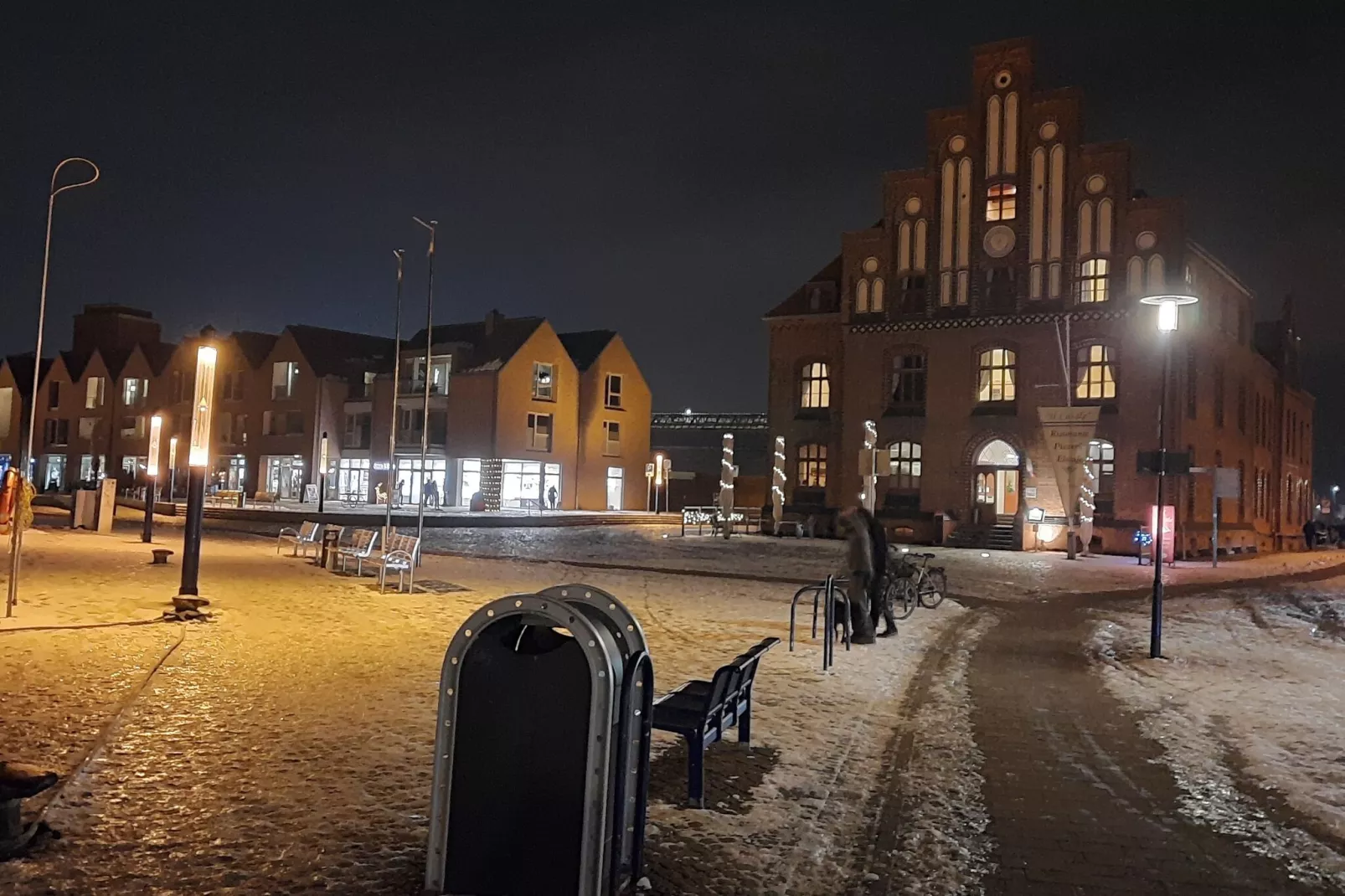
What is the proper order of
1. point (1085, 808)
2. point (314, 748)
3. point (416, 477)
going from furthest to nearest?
point (416, 477) → point (314, 748) → point (1085, 808)

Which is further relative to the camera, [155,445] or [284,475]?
[284,475]

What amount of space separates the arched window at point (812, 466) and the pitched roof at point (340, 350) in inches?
1108

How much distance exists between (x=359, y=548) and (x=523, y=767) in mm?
15405

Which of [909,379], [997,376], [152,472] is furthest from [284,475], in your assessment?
[997,376]

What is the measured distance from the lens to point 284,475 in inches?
2435

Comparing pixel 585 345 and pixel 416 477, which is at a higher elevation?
pixel 585 345

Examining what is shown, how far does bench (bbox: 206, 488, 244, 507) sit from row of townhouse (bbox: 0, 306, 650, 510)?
3897 mm

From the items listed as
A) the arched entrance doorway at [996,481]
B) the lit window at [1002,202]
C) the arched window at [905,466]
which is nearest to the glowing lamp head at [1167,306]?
the arched entrance doorway at [996,481]

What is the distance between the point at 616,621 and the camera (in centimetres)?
480

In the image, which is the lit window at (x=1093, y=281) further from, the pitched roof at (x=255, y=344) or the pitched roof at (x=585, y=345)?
the pitched roof at (x=255, y=344)

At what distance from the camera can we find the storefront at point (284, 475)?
60.6 metres

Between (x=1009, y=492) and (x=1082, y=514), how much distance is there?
510 centimetres

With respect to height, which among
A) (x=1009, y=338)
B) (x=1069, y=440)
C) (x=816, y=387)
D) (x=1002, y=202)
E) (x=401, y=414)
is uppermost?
(x=1002, y=202)

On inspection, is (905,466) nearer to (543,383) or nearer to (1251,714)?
(543,383)
